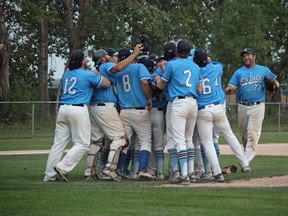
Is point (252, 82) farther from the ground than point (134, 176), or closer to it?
farther from the ground

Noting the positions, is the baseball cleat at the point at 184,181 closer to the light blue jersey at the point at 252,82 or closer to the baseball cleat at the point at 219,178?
the baseball cleat at the point at 219,178

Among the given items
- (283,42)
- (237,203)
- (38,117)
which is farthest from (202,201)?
(283,42)

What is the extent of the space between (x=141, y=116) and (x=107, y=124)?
0.63 meters

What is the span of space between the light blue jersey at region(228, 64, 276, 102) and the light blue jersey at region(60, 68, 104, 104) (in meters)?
4.27

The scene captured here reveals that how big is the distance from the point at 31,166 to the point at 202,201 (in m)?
7.32

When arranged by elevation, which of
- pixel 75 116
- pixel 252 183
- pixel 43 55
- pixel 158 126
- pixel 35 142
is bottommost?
pixel 35 142

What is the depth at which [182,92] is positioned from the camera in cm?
1556

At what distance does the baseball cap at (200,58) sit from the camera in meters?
16.3

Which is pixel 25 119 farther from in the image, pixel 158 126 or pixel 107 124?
pixel 107 124

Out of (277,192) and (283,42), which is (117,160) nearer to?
(277,192)

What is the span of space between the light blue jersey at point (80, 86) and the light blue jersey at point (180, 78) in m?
1.22

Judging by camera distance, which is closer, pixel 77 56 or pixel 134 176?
pixel 77 56

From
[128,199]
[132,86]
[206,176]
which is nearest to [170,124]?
[132,86]

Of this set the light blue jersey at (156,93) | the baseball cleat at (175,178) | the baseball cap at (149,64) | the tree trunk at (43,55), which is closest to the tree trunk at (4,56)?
the tree trunk at (43,55)
